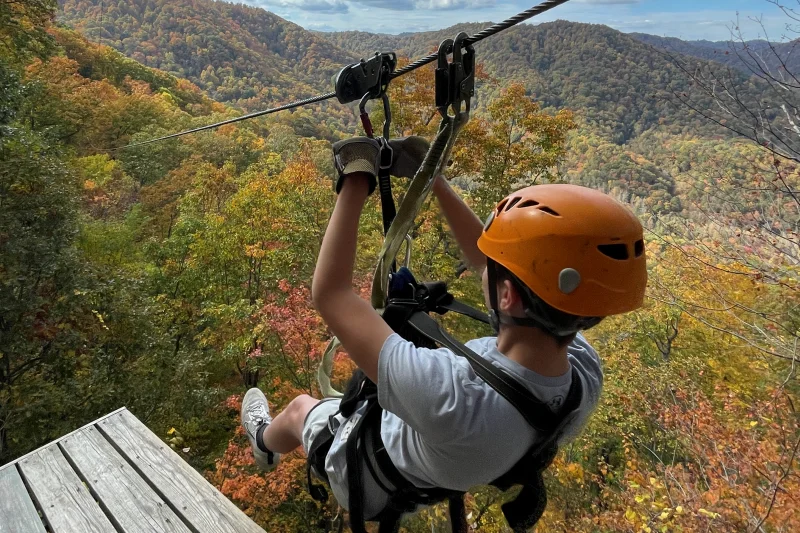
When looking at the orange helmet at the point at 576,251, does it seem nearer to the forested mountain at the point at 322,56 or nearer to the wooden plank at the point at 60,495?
the wooden plank at the point at 60,495

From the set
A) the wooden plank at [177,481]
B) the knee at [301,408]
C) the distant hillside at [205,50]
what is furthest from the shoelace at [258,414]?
the distant hillside at [205,50]

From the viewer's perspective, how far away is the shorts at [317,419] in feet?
5.82

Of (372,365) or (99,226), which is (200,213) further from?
(372,365)

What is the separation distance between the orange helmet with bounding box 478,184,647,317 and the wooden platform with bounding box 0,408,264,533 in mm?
1785

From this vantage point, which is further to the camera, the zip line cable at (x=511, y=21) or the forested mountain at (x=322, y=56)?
the forested mountain at (x=322, y=56)

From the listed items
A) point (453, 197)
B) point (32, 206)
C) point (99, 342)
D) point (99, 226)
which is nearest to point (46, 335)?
point (99, 342)

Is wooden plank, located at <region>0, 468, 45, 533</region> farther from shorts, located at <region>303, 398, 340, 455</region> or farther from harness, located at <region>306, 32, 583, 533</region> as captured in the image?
harness, located at <region>306, 32, 583, 533</region>

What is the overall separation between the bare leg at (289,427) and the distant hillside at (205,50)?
58.4 m

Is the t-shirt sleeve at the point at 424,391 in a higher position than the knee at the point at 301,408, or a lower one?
higher

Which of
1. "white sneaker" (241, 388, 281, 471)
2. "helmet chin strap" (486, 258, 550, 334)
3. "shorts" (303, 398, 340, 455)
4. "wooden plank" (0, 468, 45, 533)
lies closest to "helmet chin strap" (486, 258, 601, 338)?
"helmet chin strap" (486, 258, 550, 334)

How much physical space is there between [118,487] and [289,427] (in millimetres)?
990

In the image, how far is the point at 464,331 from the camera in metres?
8.99

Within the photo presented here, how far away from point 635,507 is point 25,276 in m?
8.90

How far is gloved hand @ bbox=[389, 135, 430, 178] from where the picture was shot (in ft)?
4.61
